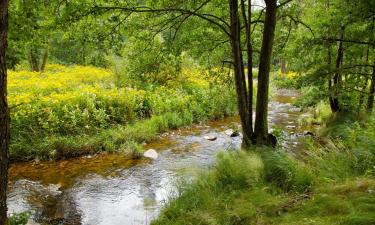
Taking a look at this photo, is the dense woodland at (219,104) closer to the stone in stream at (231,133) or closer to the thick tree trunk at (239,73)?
the thick tree trunk at (239,73)

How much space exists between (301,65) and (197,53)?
3.81m

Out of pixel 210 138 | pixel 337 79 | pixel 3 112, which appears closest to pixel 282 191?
pixel 3 112

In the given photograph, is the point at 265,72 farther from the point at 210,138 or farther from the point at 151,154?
the point at 210,138

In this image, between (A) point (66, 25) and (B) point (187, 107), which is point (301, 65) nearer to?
(B) point (187, 107)

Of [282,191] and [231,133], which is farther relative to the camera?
[231,133]

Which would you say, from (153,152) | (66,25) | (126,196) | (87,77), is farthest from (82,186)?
(87,77)

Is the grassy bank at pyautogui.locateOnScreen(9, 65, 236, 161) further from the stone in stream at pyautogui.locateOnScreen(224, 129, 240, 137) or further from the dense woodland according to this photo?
the stone in stream at pyautogui.locateOnScreen(224, 129, 240, 137)

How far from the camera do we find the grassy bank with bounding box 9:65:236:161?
29.5 feet

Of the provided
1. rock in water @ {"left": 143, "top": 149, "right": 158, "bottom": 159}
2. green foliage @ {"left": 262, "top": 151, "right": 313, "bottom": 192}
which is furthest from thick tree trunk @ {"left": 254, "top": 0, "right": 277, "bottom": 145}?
rock in water @ {"left": 143, "top": 149, "right": 158, "bottom": 159}

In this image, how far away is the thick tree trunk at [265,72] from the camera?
660 centimetres

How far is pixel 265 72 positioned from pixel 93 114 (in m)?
5.59

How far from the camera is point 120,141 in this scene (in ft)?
32.6

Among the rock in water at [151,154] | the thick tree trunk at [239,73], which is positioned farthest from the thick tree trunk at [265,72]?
the rock in water at [151,154]

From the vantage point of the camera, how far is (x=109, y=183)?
7.61m
